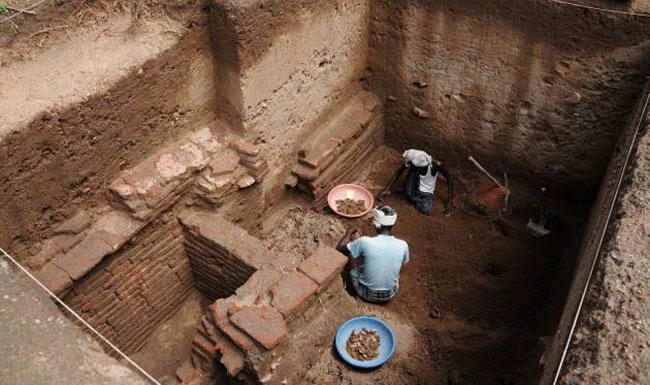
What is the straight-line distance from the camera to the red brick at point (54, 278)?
13.8 ft

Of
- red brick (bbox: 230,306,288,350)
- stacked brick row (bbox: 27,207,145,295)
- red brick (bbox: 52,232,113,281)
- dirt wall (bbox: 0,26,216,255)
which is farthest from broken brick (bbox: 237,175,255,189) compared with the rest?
red brick (bbox: 230,306,288,350)

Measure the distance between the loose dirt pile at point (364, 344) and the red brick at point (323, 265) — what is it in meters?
0.61

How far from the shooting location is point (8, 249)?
418cm

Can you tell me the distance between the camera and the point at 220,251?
496cm

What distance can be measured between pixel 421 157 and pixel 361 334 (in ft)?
6.80

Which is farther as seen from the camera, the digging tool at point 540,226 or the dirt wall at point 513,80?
the digging tool at point 540,226

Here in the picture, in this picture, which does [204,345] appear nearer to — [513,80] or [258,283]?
[258,283]

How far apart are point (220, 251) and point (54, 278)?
127cm

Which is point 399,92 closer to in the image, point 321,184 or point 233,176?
point 321,184

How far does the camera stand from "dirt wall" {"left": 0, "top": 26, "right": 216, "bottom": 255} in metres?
4.06

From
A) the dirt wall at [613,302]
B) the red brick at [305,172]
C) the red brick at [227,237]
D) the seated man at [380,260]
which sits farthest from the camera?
the red brick at [305,172]

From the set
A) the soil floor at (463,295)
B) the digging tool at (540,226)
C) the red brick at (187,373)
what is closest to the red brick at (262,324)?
the red brick at (187,373)

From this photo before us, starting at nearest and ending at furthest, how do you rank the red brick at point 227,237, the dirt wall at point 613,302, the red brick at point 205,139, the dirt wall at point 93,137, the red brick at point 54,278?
the dirt wall at point 613,302, the dirt wall at point 93,137, the red brick at point 54,278, the red brick at point 227,237, the red brick at point 205,139

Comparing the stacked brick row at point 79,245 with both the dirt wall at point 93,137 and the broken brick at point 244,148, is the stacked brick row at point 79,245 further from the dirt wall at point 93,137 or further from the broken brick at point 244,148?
the broken brick at point 244,148
